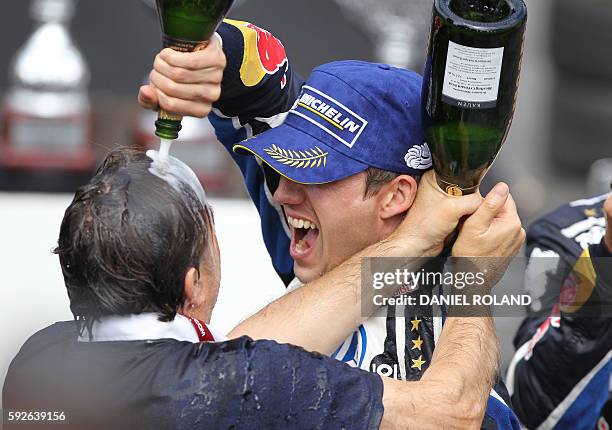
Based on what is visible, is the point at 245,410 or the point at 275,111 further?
the point at 275,111

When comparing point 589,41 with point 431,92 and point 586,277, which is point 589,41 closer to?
point 586,277

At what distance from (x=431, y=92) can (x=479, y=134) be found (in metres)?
0.12

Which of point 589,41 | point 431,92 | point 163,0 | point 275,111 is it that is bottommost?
point 589,41

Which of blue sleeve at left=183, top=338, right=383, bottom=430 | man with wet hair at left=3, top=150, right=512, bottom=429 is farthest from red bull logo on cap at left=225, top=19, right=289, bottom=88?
blue sleeve at left=183, top=338, right=383, bottom=430

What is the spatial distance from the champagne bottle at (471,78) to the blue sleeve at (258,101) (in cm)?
41

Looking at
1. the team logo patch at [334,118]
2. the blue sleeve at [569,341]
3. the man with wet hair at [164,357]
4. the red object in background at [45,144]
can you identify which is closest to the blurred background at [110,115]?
the red object in background at [45,144]

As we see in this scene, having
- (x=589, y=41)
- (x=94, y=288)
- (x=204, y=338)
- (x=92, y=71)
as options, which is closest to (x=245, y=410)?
(x=204, y=338)

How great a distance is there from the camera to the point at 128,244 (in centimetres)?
191

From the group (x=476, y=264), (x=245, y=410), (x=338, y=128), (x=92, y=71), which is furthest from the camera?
(x=92, y=71)

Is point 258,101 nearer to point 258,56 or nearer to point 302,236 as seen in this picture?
point 258,56

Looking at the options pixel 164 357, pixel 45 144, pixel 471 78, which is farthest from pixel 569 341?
pixel 45 144

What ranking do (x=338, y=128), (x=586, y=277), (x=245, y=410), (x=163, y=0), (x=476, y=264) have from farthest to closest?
(x=586, y=277), (x=338, y=128), (x=476, y=264), (x=163, y=0), (x=245, y=410)

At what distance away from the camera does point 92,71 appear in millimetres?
5383

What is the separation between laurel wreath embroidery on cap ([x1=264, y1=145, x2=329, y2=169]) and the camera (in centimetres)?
233
